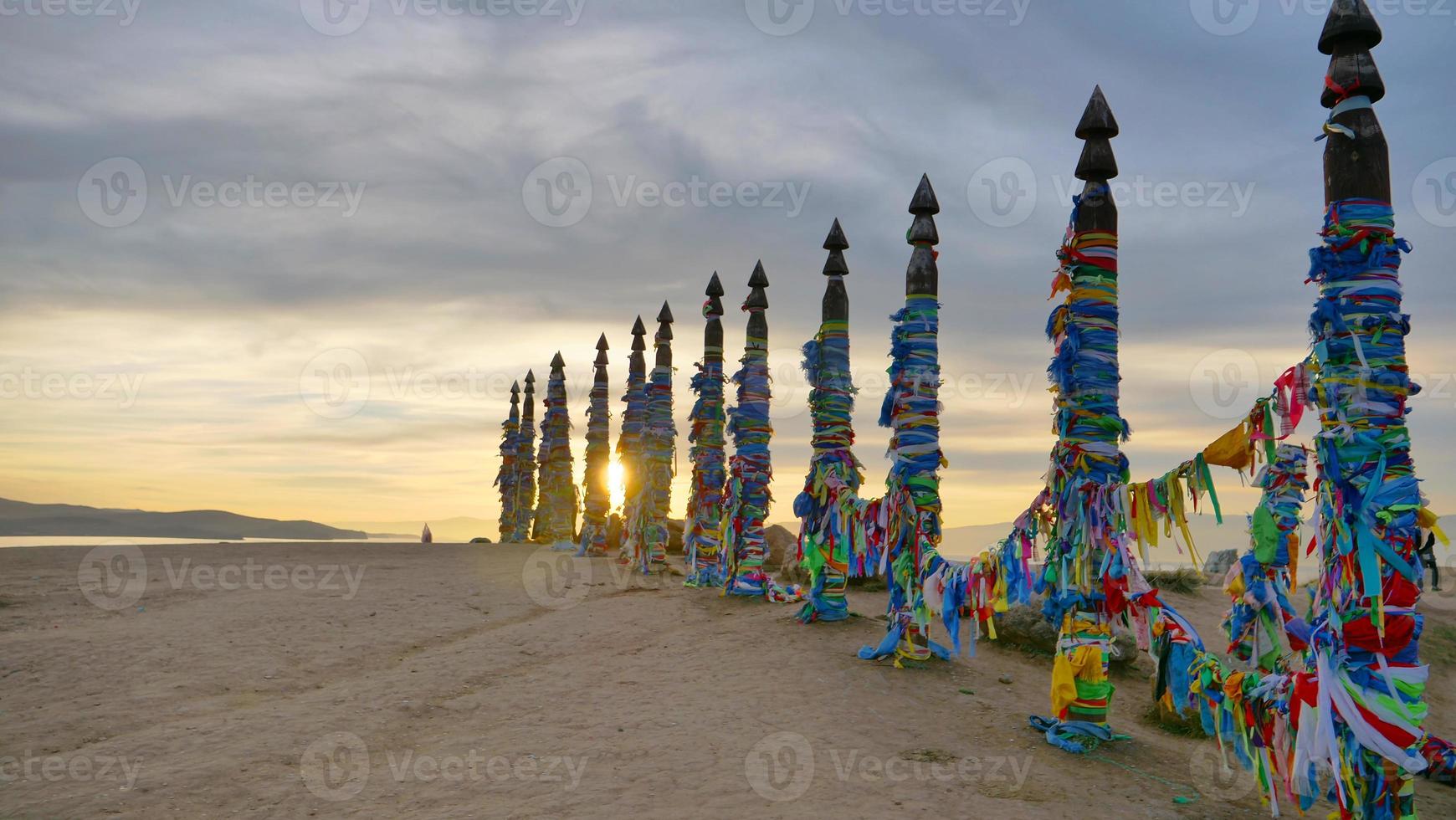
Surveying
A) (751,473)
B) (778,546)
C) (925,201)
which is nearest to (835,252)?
(925,201)

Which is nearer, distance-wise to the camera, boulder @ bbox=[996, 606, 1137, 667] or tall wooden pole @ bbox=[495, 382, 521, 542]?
boulder @ bbox=[996, 606, 1137, 667]

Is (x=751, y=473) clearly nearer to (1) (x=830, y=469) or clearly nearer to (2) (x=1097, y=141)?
(1) (x=830, y=469)

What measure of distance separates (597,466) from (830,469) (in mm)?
15502

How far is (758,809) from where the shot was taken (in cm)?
602

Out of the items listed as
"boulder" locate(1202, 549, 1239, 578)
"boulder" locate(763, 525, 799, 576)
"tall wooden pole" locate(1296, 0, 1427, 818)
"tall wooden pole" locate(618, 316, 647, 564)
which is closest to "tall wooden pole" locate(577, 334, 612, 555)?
"tall wooden pole" locate(618, 316, 647, 564)

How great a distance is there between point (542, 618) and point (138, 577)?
36.2ft

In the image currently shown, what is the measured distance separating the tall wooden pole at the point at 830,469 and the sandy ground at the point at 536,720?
0.74 metres

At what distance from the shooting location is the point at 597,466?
89.0 feet

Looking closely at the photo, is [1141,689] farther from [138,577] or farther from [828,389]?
[138,577]

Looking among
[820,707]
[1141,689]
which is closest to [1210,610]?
[1141,689]

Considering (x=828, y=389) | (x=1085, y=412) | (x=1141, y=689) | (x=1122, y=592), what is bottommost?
(x=1141, y=689)

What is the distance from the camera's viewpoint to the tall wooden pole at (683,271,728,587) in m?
18.0

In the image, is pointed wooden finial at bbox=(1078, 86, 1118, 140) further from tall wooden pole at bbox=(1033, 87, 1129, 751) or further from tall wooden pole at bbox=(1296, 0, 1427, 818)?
tall wooden pole at bbox=(1296, 0, 1427, 818)

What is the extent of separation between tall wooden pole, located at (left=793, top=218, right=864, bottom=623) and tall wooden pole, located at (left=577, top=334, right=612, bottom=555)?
1453cm
